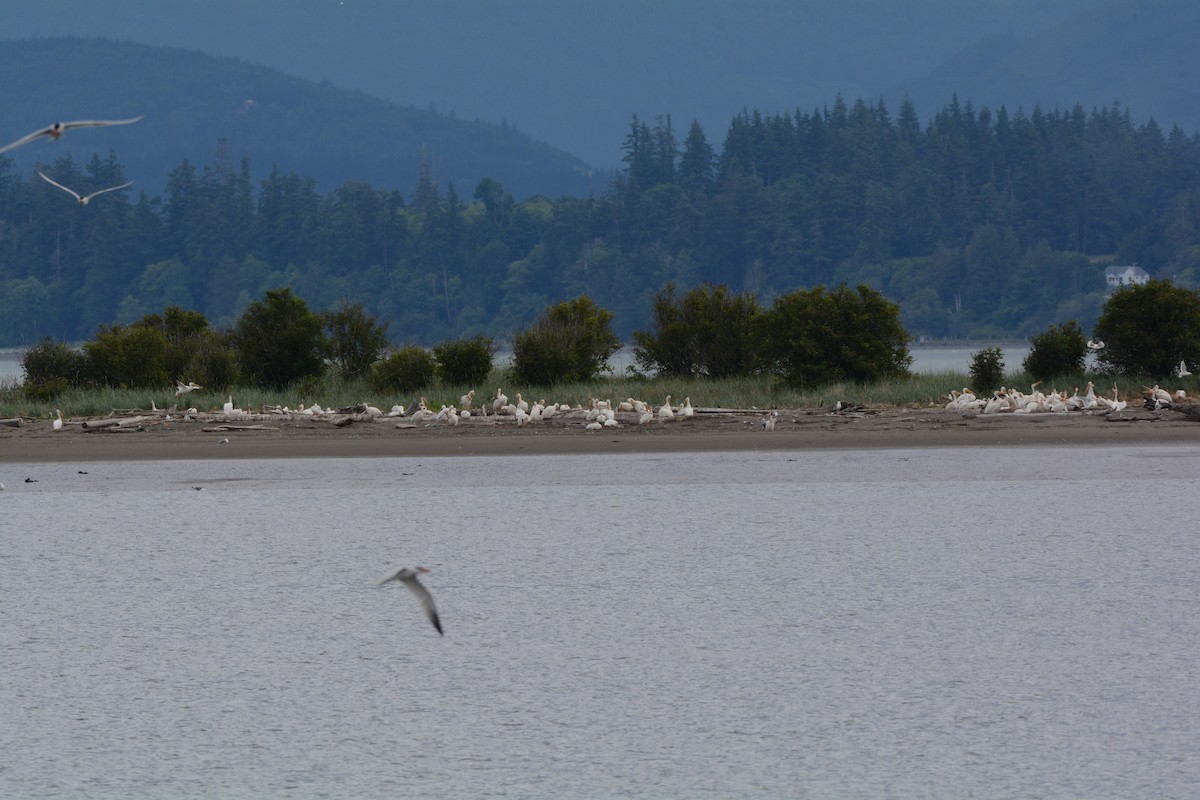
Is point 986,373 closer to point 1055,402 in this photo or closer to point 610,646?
point 1055,402

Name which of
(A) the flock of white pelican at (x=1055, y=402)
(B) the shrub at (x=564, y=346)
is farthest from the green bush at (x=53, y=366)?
(A) the flock of white pelican at (x=1055, y=402)

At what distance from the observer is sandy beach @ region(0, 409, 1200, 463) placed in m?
18.1

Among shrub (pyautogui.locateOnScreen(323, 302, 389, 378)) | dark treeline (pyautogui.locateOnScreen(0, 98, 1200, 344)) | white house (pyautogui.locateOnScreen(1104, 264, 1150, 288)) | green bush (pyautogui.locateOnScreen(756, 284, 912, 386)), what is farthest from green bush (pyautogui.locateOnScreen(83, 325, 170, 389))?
white house (pyautogui.locateOnScreen(1104, 264, 1150, 288))

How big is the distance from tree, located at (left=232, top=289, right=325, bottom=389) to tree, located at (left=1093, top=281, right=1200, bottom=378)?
1238 cm

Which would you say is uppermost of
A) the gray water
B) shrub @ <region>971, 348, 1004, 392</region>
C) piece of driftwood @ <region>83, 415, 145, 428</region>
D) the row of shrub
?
the row of shrub

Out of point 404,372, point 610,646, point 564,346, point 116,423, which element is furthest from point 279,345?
point 610,646

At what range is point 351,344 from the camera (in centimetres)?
2672

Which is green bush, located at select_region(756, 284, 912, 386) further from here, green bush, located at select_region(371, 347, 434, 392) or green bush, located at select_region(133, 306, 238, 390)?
green bush, located at select_region(133, 306, 238, 390)

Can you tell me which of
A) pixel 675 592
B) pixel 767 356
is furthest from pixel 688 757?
pixel 767 356

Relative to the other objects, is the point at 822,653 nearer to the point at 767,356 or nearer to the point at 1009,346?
the point at 767,356

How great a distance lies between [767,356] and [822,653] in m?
16.9

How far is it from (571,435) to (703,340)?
22.5ft

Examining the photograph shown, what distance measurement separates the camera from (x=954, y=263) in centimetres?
10475

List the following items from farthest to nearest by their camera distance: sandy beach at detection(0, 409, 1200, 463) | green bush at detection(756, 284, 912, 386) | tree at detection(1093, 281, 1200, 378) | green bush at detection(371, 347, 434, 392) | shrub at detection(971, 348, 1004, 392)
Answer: green bush at detection(371, 347, 434, 392) < green bush at detection(756, 284, 912, 386) < shrub at detection(971, 348, 1004, 392) < tree at detection(1093, 281, 1200, 378) < sandy beach at detection(0, 409, 1200, 463)
